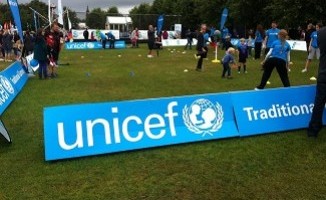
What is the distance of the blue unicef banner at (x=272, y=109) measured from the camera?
24.3 ft

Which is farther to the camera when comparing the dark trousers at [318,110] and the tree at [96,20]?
the tree at [96,20]

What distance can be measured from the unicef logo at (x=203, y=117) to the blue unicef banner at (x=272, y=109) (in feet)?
1.38

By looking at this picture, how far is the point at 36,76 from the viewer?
16.6 m

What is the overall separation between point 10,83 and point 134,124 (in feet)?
22.0

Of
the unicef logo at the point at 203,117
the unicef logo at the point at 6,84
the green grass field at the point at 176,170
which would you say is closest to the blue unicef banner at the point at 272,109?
the green grass field at the point at 176,170

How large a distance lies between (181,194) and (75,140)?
211cm

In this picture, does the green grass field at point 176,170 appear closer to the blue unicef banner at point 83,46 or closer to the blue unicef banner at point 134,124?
the blue unicef banner at point 134,124

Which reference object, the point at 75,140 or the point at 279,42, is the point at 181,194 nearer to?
the point at 75,140

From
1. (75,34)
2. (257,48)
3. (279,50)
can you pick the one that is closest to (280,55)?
(279,50)

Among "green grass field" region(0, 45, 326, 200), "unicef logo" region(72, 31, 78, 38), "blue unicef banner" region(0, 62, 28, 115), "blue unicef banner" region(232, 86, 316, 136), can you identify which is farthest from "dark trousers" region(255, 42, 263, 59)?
"unicef logo" region(72, 31, 78, 38)

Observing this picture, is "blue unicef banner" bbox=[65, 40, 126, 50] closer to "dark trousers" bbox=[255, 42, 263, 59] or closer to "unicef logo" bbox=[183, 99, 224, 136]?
"dark trousers" bbox=[255, 42, 263, 59]

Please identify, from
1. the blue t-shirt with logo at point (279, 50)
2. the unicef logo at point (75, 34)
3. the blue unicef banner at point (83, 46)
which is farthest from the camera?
the unicef logo at point (75, 34)

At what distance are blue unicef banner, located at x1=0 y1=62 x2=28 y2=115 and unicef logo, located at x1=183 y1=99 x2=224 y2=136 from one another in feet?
16.2

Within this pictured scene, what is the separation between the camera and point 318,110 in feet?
23.5
